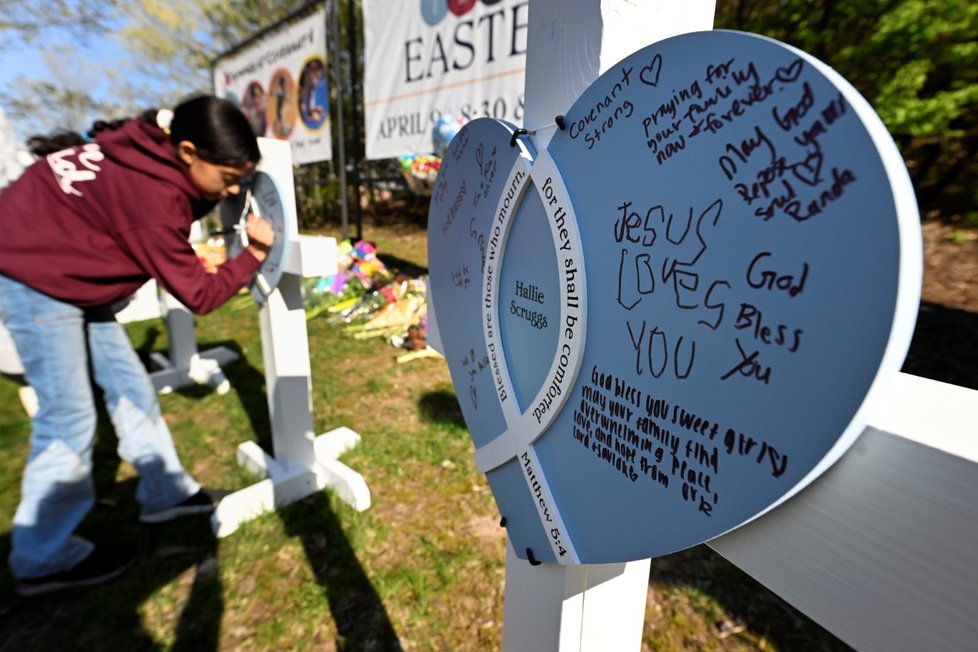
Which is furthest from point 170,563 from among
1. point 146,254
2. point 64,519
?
point 146,254

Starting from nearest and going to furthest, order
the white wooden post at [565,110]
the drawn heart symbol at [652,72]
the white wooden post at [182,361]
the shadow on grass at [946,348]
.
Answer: the drawn heart symbol at [652,72], the white wooden post at [565,110], the shadow on grass at [946,348], the white wooden post at [182,361]

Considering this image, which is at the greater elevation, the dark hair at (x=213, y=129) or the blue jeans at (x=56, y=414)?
the dark hair at (x=213, y=129)

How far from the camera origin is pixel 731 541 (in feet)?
1.44

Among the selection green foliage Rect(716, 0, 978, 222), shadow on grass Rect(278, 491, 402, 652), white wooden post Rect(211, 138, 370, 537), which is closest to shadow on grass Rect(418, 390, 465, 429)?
white wooden post Rect(211, 138, 370, 537)

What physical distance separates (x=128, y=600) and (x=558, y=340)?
2.14 meters

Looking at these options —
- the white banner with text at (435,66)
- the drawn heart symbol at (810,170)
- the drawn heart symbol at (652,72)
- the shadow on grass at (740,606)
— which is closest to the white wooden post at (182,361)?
the white banner with text at (435,66)

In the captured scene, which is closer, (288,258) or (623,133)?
(623,133)

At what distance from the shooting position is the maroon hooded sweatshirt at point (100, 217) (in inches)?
64.6

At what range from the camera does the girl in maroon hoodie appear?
5.41ft

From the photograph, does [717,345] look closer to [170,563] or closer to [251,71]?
[170,563]

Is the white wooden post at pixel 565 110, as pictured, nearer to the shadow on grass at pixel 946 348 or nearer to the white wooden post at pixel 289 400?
the white wooden post at pixel 289 400

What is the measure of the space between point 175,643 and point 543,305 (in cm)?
188

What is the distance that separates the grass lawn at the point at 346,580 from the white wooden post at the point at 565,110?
1.09 meters

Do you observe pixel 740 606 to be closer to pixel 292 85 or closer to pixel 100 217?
pixel 100 217
